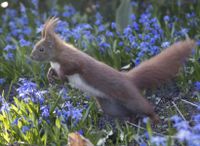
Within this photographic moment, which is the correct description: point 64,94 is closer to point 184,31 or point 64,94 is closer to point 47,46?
point 47,46

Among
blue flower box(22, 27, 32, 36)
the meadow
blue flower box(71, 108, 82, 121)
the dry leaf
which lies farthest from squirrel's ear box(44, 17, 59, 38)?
blue flower box(22, 27, 32, 36)

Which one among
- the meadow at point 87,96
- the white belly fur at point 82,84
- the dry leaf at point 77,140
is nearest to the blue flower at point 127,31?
the meadow at point 87,96

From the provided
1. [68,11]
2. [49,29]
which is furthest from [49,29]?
[68,11]

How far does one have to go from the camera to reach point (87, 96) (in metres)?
4.14

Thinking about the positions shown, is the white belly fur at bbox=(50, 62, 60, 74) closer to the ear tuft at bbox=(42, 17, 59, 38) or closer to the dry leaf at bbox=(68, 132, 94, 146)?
the ear tuft at bbox=(42, 17, 59, 38)

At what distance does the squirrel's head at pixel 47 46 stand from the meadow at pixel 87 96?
0.92 ft

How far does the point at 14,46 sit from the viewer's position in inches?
215

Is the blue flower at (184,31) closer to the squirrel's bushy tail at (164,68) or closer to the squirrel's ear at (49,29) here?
the squirrel's bushy tail at (164,68)

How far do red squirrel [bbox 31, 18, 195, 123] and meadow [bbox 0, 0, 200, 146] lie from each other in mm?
146

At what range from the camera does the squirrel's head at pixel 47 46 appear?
360 centimetres

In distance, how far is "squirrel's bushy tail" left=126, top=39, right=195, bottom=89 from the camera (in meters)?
3.69

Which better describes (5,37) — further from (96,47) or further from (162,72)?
(162,72)

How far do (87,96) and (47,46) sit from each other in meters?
0.67

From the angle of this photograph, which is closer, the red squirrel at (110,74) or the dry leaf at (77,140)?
the dry leaf at (77,140)
